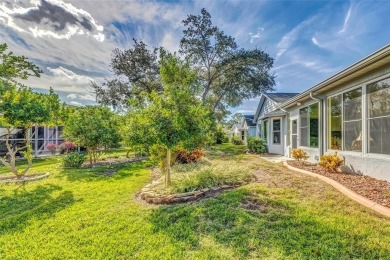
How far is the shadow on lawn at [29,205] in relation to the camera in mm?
4235

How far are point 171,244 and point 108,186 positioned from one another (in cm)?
424

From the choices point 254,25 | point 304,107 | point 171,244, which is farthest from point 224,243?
point 254,25

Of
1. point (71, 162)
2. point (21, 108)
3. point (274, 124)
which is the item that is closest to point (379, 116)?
point (274, 124)

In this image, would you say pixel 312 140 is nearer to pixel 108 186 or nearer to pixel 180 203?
pixel 180 203

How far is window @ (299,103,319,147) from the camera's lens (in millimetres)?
9625

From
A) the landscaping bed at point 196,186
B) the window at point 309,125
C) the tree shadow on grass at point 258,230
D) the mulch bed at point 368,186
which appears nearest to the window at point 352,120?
the mulch bed at point 368,186

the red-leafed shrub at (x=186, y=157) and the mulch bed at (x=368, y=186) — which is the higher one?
the red-leafed shrub at (x=186, y=157)

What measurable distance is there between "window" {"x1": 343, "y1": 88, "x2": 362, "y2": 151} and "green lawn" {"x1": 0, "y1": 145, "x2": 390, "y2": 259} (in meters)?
2.56

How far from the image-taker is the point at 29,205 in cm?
521

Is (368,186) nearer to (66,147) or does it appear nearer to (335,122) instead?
(335,122)

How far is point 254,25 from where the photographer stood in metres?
12.2

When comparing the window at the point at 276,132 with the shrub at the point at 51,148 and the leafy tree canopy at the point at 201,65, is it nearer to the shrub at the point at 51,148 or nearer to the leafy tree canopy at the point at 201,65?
the leafy tree canopy at the point at 201,65

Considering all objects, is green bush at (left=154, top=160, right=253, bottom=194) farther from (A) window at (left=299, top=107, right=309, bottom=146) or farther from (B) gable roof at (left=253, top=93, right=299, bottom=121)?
(B) gable roof at (left=253, top=93, right=299, bottom=121)

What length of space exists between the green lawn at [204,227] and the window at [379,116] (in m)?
2.03
